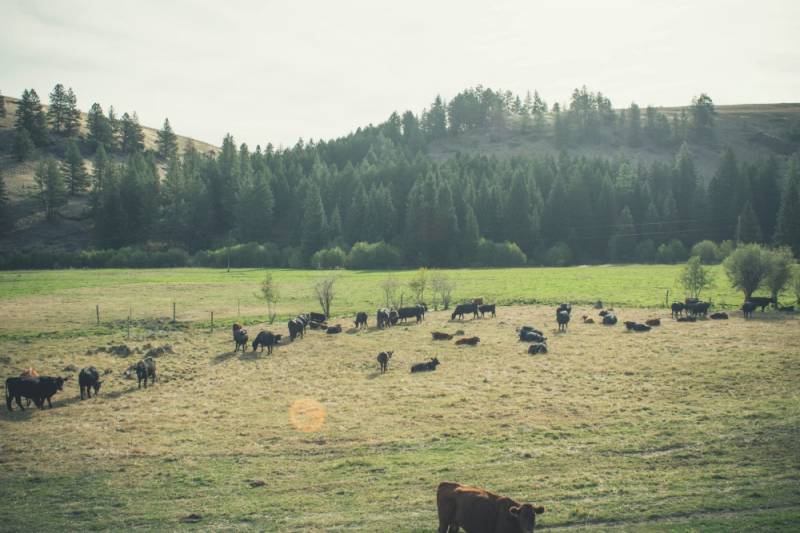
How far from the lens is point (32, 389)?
22062 millimetres

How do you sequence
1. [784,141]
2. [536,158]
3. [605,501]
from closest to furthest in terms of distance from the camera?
[605,501] < [536,158] < [784,141]

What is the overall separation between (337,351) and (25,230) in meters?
102

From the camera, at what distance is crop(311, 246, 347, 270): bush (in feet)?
310

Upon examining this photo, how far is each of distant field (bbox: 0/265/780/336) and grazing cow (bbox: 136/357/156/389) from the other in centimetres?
1418

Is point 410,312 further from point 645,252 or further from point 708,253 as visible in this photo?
point 645,252

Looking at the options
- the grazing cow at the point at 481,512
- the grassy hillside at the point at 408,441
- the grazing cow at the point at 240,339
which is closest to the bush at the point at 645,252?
the grassy hillside at the point at 408,441

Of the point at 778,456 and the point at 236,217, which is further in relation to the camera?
the point at 236,217

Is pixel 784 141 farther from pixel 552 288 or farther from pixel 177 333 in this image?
pixel 177 333

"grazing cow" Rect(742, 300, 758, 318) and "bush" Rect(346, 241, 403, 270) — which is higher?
"bush" Rect(346, 241, 403, 270)

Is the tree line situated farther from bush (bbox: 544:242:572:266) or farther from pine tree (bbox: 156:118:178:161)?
pine tree (bbox: 156:118:178:161)

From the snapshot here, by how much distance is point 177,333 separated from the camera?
122 feet

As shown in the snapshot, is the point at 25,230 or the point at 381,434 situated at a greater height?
the point at 25,230

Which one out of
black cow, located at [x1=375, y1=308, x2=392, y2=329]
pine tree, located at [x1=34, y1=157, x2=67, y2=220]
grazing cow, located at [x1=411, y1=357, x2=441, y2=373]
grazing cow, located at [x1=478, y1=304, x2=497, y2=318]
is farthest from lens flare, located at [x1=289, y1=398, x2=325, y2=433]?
pine tree, located at [x1=34, y1=157, x2=67, y2=220]

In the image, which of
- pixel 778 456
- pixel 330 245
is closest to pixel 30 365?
pixel 778 456
